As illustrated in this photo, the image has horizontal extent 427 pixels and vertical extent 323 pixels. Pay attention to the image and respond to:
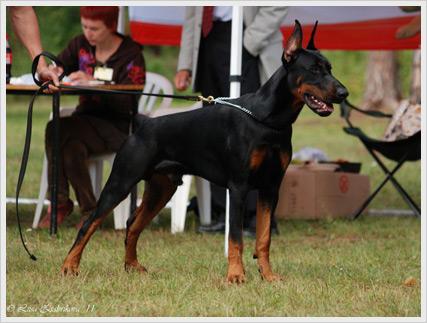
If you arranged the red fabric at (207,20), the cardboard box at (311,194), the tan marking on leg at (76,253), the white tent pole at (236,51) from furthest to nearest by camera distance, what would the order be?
the cardboard box at (311,194)
the red fabric at (207,20)
the white tent pole at (236,51)
the tan marking on leg at (76,253)

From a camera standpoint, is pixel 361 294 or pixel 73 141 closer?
pixel 361 294

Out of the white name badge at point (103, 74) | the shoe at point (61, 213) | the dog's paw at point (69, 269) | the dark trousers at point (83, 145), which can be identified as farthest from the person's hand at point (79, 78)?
the dog's paw at point (69, 269)

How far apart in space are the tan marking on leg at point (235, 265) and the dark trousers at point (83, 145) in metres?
2.45

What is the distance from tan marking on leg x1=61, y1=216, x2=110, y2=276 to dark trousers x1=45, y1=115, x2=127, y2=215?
2.07 m

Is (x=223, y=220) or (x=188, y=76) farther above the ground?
(x=188, y=76)

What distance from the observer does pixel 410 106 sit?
8.05 m

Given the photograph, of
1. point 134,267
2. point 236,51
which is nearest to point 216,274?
point 134,267

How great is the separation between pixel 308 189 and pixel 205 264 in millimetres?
2754

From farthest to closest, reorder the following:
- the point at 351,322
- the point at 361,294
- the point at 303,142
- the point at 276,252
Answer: the point at 303,142 < the point at 276,252 < the point at 361,294 < the point at 351,322

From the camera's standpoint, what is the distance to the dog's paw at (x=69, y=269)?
4809 millimetres

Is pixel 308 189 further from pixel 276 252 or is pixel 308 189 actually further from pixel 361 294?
pixel 361 294

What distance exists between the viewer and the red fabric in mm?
6707

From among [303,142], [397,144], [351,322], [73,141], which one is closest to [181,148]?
[351,322]

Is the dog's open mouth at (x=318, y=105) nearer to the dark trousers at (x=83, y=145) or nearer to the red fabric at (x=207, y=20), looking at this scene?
the red fabric at (x=207, y=20)
